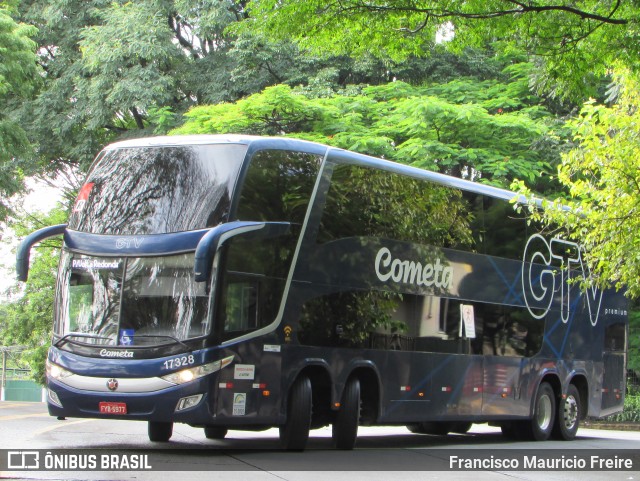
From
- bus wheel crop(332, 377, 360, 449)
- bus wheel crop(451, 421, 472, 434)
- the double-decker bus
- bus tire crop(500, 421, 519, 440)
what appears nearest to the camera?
the double-decker bus

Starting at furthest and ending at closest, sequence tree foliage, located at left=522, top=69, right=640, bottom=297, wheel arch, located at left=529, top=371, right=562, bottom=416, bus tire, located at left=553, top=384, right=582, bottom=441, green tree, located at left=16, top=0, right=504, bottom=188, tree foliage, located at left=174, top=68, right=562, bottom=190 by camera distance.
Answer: green tree, located at left=16, top=0, right=504, bottom=188
tree foliage, located at left=174, top=68, right=562, bottom=190
bus tire, located at left=553, top=384, right=582, bottom=441
wheel arch, located at left=529, top=371, right=562, bottom=416
tree foliage, located at left=522, top=69, right=640, bottom=297

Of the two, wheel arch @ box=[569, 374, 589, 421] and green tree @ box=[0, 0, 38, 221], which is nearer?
wheel arch @ box=[569, 374, 589, 421]

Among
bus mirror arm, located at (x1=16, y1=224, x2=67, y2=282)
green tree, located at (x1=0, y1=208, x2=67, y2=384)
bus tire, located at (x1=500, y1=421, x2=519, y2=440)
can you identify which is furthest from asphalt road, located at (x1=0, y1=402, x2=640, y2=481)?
green tree, located at (x1=0, y1=208, x2=67, y2=384)

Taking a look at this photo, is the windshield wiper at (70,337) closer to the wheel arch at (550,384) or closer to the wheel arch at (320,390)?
the wheel arch at (320,390)

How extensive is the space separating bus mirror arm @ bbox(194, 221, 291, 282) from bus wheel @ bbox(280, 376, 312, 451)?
210 cm

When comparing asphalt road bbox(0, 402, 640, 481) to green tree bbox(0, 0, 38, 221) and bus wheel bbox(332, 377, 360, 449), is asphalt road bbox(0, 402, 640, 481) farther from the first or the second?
green tree bbox(0, 0, 38, 221)

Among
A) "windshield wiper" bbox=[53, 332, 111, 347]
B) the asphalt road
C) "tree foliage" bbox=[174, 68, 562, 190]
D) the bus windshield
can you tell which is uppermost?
"tree foliage" bbox=[174, 68, 562, 190]

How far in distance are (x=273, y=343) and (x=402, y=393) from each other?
313 centimetres

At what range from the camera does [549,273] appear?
1952 centimetres

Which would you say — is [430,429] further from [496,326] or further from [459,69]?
[459,69]

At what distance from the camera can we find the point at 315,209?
1427 cm

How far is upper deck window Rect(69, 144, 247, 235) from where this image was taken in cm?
1305

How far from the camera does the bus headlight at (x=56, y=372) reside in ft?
42.3

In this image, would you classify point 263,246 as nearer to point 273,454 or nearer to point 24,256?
point 273,454
